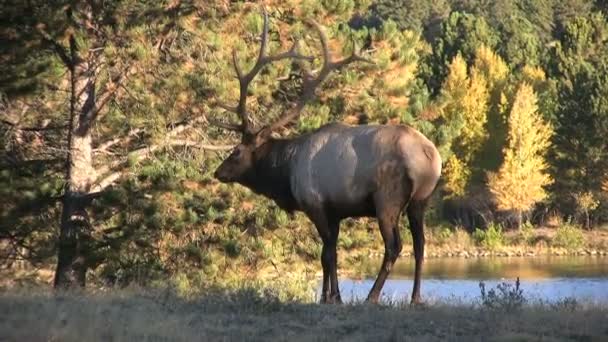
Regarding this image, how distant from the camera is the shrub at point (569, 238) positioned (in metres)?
59.5

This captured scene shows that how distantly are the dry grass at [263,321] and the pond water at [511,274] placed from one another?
16.2 meters

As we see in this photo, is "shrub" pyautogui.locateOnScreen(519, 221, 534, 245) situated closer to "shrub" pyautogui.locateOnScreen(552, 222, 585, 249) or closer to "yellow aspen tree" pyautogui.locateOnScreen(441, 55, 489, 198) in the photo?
"shrub" pyautogui.locateOnScreen(552, 222, 585, 249)

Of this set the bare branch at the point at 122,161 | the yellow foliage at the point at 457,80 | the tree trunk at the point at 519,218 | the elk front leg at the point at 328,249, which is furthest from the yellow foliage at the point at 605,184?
the elk front leg at the point at 328,249

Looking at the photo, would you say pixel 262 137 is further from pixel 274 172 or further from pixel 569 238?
pixel 569 238

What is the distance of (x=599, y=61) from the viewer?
6931cm

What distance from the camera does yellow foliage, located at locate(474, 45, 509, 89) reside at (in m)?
69.7

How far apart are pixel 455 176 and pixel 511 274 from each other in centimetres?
2418

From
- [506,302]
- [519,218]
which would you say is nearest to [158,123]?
[506,302]

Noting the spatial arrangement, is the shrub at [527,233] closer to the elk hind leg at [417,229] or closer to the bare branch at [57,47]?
the bare branch at [57,47]

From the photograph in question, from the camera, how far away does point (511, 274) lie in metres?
42.3

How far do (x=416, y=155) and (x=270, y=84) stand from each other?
846cm

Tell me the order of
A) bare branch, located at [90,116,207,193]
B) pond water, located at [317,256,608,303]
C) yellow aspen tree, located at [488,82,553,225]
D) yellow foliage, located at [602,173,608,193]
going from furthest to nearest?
yellow foliage, located at [602,173,608,193] < yellow aspen tree, located at [488,82,553,225] < pond water, located at [317,256,608,303] < bare branch, located at [90,116,207,193]

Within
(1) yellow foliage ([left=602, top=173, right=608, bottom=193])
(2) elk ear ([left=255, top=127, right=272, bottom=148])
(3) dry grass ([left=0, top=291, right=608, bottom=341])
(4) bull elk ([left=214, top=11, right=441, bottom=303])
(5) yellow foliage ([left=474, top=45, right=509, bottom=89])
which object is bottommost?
(3) dry grass ([left=0, top=291, right=608, bottom=341])

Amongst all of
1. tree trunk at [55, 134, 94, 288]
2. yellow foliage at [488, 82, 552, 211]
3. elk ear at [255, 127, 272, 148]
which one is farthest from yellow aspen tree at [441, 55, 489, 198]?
elk ear at [255, 127, 272, 148]
